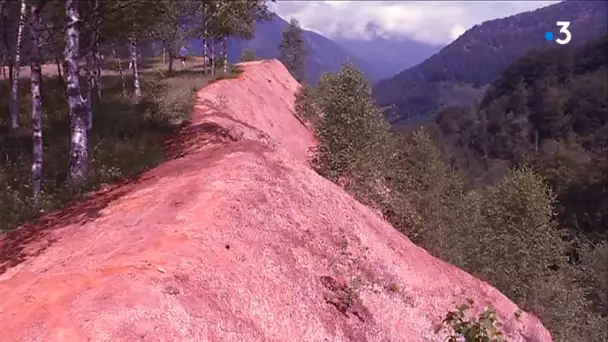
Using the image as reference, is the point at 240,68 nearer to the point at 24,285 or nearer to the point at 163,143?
the point at 163,143

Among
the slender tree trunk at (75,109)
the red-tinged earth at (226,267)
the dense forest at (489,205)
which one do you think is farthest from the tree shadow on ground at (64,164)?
the dense forest at (489,205)

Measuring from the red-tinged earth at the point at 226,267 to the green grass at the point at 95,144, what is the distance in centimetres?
104

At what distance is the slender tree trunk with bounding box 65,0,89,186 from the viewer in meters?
16.5

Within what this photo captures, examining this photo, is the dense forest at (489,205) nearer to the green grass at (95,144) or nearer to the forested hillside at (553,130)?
the forested hillside at (553,130)

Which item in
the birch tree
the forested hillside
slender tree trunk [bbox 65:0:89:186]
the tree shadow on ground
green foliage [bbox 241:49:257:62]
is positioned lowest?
the forested hillside

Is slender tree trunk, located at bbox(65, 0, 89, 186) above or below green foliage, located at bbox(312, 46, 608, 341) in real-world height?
above

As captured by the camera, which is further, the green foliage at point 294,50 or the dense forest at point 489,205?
the green foliage at point 294,50

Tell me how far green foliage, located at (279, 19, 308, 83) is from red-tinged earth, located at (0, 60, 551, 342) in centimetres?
6442

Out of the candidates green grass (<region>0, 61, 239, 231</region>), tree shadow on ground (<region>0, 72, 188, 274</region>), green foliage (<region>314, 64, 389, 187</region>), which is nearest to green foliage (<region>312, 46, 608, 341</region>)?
green foliage (<region>314, 64, 389, 187</region>)

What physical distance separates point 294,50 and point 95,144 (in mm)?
64972

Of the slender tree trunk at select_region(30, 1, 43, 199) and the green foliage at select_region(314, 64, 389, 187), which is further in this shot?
the green foliage at select_region(314, 64, 389, 187)

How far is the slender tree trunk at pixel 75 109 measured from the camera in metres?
16.5

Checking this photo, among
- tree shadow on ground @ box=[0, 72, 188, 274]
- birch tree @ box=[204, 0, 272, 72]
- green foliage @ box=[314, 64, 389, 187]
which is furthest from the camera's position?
birch tree @ box=[204, 0, 272, 72]

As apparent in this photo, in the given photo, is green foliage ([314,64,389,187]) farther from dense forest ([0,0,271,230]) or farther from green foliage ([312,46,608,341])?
dense forest ([0,0,271,230])
